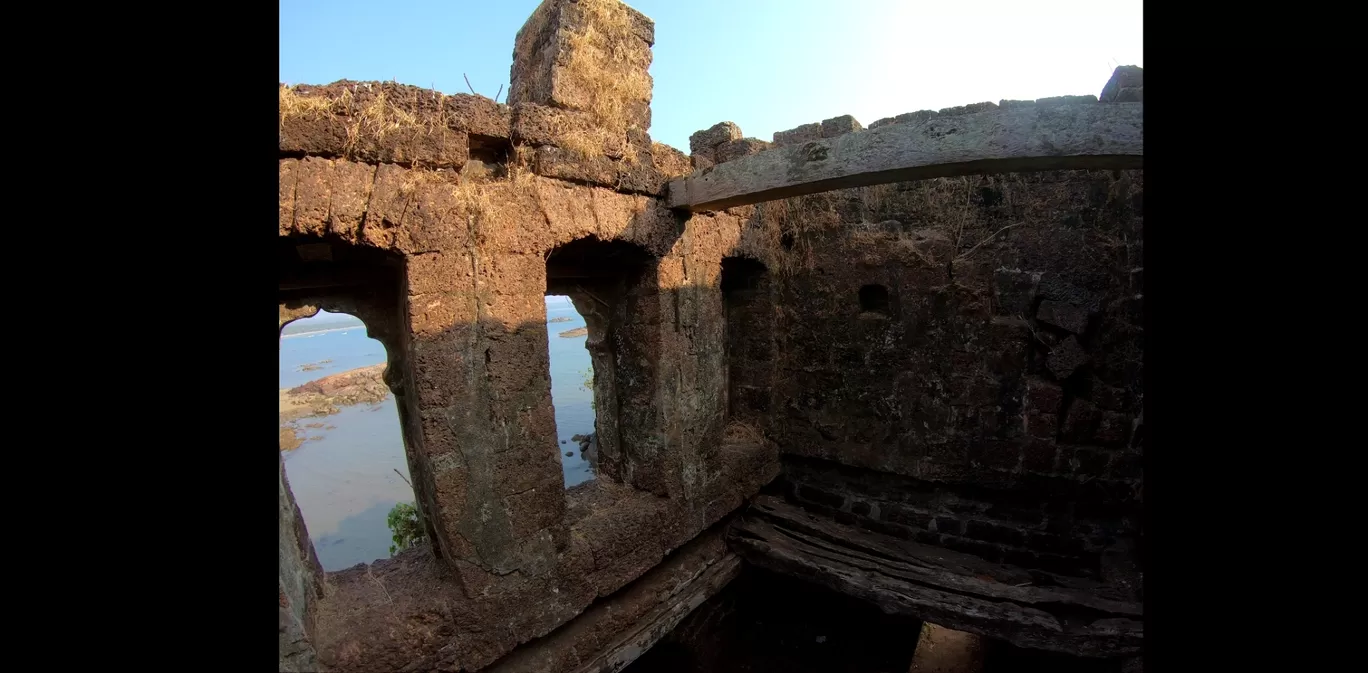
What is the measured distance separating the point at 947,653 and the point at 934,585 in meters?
1.76

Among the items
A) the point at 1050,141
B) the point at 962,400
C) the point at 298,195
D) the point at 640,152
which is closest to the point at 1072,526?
the point at 962,400

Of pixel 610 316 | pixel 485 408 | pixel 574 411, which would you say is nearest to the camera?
pixel 485 408

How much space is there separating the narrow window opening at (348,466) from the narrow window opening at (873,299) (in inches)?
140

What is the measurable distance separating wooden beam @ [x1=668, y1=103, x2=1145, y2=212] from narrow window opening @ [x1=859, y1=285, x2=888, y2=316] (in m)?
1.87

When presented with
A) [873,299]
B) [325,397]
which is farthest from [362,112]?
[325,397]

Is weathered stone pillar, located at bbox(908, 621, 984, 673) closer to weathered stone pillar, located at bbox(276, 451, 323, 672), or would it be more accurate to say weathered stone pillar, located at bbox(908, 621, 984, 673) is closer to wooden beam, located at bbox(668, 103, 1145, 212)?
wooden beam, located at bbox(668, 103, 1145, 212)

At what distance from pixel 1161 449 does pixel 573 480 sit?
1055 centimetres

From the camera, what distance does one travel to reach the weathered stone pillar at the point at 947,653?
512 cm

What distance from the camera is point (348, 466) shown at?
498 inches

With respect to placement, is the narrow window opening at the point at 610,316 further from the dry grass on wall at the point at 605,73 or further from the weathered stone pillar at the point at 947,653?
the weathered stone pillar at the point at 947,653

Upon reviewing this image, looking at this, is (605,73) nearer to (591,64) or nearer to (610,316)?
(591,64)

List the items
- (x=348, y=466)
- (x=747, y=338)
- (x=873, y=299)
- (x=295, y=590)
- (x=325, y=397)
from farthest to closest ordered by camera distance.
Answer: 1. (x=325, y=397)
2. (x=348, y=466)
3. (x=747, y=338)
4. (x=873, y=299)
5. (x=295, y=590)

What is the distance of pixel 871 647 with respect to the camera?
503 centimetres

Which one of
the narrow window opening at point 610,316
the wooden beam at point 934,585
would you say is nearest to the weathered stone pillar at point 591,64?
the narrow window opening at point 610,316
